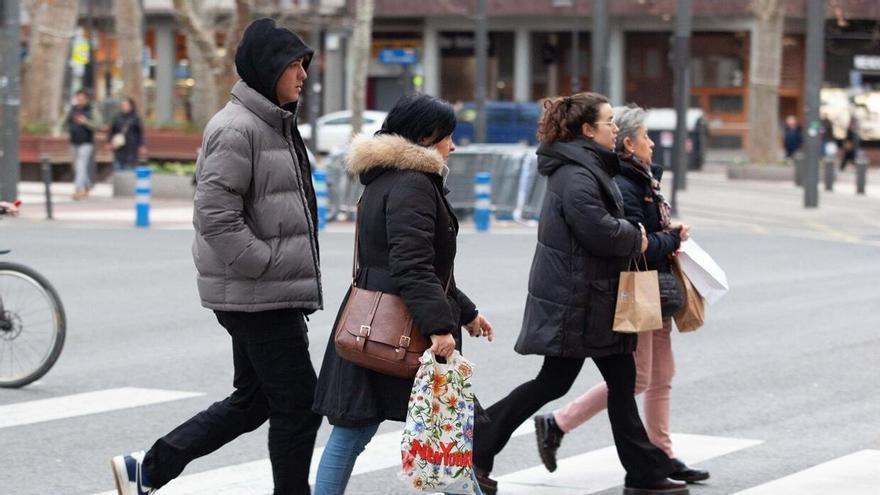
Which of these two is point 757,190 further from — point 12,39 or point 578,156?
point 578,156

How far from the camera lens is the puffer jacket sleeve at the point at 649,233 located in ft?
22.2

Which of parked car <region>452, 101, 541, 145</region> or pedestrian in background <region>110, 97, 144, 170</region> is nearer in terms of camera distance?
pedestrian in background <region>110, 97, 144, 170</region>

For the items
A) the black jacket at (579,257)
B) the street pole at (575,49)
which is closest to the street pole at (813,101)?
the black jacket at (579,257)

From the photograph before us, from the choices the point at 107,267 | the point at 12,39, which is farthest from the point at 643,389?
the point at 12,39

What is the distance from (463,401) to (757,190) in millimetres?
29770

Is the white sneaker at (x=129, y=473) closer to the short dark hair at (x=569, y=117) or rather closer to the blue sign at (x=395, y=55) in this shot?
the short dark hair at (x=569, y=117)

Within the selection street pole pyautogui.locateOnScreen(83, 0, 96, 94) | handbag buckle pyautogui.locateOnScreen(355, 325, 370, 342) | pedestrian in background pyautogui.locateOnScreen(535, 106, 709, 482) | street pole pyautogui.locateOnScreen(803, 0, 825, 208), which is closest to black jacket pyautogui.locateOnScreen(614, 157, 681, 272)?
pedestrian in background pyautogui.locateOnScreen(535, 106, 709, 482)

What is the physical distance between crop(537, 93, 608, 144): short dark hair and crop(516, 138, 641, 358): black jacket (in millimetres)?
44

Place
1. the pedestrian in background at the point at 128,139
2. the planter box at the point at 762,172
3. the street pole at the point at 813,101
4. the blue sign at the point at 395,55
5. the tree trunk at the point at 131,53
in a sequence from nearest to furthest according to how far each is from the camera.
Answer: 1. the street pole at the point at 813,101
2. the pedestrian in background at the point at 128,139
3. the planter box at the point at 762,172
4. the tree trunk at the point at 131,53
5. the blue sign at the point at 395,55

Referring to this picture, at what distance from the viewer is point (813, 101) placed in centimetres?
2922

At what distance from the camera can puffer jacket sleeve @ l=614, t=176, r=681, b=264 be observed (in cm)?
675

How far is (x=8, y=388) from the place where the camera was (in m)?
9.31

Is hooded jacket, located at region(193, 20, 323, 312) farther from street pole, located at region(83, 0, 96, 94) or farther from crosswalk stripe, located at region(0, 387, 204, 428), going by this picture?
street pole, located at region(83, 0, 96, 94)

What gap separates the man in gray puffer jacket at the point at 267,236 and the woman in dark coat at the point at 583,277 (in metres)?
1.19
